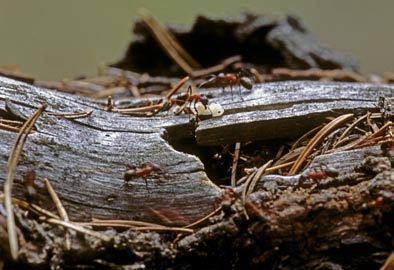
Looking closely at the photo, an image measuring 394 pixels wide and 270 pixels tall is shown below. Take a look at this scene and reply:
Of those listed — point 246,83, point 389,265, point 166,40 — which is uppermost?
point 166,40

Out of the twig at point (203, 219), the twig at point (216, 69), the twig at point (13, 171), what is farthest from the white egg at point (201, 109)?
the twig at point (216, 69)

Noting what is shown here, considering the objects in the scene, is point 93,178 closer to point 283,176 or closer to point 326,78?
point 283,176

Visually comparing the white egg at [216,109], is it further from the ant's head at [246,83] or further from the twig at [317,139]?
the twig at [317,139]

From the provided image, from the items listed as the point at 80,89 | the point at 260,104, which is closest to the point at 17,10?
the point at 80,89

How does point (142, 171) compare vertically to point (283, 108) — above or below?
below

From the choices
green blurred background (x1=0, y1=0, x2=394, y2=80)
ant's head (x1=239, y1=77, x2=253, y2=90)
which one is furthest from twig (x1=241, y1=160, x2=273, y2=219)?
green blurred background (x1=0, y1=0, x2=394, y2=80)

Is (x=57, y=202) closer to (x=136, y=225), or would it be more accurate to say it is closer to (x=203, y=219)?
(x=136, y=225)

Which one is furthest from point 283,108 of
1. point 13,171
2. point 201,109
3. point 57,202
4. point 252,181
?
point 13,171
